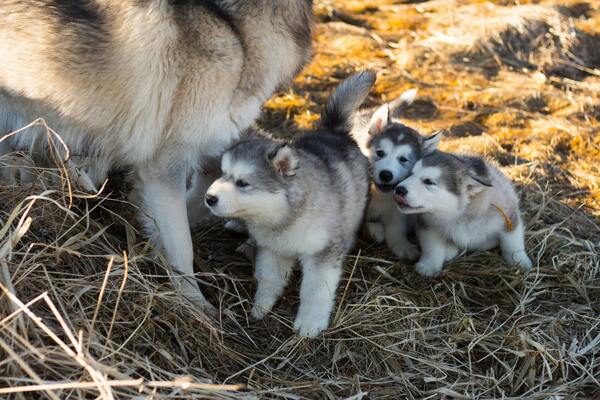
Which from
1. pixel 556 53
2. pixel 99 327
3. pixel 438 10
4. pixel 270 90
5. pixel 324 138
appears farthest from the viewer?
pixel 438 10

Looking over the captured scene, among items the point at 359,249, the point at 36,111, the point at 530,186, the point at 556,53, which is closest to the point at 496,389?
the point at 359,249

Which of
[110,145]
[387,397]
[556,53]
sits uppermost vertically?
[110,145]

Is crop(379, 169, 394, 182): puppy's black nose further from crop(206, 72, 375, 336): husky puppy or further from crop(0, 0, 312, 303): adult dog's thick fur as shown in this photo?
crop(0, 0, 312, 303): adult dog's thick fur

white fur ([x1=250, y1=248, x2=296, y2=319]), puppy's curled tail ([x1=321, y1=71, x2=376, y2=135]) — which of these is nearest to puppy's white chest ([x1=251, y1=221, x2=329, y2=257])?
white fur ([x1=250, y1=248, x2=296, y2=319])

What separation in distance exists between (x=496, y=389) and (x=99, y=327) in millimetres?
Result: 2039

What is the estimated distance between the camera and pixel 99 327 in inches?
140

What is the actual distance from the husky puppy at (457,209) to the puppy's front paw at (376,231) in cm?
29

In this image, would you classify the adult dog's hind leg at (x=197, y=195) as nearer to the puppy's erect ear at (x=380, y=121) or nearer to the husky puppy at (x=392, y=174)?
the husky puppy at (x=392, y=174)

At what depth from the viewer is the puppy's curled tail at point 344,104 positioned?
4.90 m

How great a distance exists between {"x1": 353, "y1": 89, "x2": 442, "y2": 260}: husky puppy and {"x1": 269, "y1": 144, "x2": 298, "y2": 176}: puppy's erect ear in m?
1.04

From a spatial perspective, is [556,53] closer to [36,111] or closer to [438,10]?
[438,10]

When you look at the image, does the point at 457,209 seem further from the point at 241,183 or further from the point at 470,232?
the point at 241,183

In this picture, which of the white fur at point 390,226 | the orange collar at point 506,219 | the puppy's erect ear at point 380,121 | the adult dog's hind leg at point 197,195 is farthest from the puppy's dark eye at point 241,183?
the orange collar at point 506,219

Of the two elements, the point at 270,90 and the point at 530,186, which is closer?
the point at 270,90
